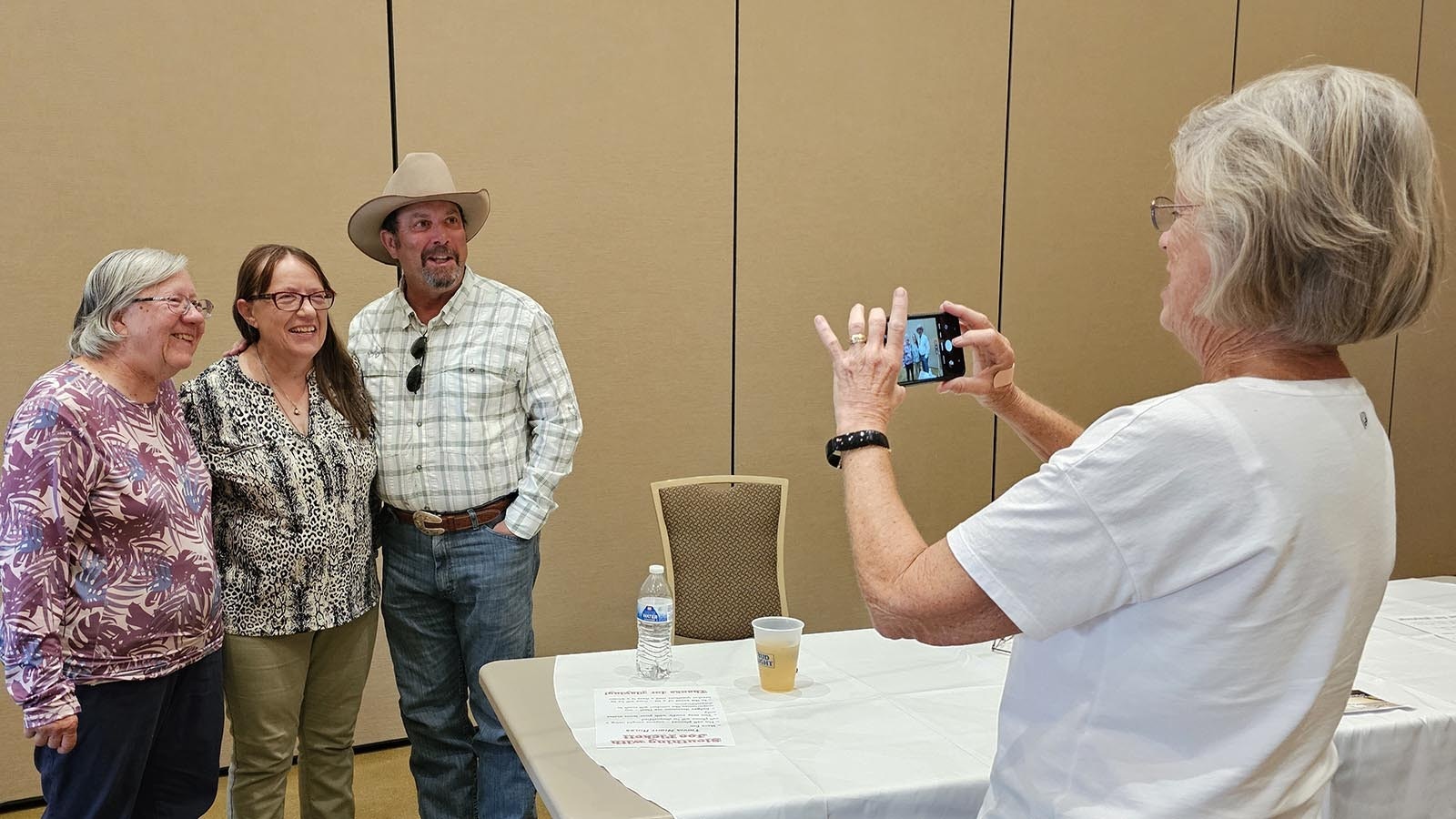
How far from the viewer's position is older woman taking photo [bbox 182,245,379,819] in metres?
2.38

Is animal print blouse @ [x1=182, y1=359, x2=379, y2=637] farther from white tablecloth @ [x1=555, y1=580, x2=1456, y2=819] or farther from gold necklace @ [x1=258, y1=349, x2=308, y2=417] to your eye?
white tablecloth @ [x1=555, y1=580, x2=1456, y2=819]

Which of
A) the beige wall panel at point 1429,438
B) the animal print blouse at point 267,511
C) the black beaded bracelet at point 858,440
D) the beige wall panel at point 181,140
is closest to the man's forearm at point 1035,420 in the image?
the black beaded bracelet at point 858,440

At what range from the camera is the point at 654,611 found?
2021mm

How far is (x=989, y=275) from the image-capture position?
4258 mm

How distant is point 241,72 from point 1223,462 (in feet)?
10.8

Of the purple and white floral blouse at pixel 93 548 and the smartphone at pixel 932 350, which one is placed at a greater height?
the smartphone at pixel 932 350

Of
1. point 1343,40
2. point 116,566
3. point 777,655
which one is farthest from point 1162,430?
point 1343,40

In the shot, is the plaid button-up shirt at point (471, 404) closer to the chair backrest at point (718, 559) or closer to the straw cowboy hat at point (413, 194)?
the straw cowboy hat at point (413, 194)

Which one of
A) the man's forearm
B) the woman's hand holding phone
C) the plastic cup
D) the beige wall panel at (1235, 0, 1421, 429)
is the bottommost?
the plastic cup

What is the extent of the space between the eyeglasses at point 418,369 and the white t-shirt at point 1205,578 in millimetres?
2068

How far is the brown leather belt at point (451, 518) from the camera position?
2703 mm

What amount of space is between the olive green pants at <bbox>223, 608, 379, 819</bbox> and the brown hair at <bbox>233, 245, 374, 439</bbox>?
1.68 feet

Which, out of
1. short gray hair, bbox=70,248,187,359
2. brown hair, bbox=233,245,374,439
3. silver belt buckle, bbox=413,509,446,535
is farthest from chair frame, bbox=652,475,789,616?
short gray hair, bbox=70,248,187,359

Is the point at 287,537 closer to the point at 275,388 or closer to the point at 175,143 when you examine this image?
the point at 275,388
